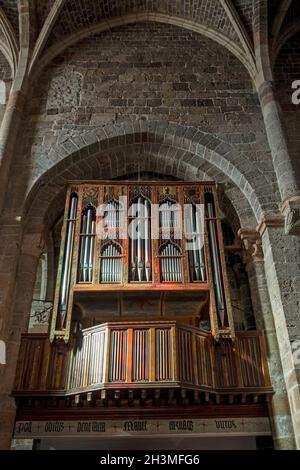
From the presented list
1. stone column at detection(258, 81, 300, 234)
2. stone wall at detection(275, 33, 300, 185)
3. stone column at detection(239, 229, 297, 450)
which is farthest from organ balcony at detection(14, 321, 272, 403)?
stone wall at detection(275, 33, 300, 185)

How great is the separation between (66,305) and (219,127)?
4.87 meters

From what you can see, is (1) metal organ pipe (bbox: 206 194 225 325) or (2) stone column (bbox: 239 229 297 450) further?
(1) metal organ pipe (bbox: 206 194 225 325)

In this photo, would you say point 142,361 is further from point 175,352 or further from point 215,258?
point 215,258

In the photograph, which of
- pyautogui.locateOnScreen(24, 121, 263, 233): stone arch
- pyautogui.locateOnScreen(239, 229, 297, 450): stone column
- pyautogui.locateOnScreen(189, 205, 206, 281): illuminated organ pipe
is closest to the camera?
pyautogui.locateOnScreen(239, 229, 297, 450): stone column

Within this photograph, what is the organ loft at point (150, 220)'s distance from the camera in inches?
247

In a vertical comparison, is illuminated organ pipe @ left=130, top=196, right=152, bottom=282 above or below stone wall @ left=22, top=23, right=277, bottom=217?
below

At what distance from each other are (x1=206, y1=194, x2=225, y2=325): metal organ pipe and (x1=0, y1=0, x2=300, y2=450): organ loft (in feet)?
0.07

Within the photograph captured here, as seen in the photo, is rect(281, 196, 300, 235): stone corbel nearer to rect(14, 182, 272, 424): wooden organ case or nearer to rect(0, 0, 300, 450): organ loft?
rect(0, 0, 300, 450): organ loft

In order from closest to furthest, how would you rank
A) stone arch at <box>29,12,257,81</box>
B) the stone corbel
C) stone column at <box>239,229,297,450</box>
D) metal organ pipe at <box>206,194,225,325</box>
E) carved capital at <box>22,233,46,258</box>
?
stone column at <box>239,229,297,450</box> < the stone corbel < metal organ pipe at <box>206,194,225,325</box> < carved capital at <box>22,233,46,258</box> < stone arch at <box>29,12,257,81</box>

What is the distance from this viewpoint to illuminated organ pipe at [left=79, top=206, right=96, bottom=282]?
7164mm

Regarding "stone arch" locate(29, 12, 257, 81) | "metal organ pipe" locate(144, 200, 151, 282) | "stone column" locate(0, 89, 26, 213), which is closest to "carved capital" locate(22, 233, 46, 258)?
"stone column" locate(0, 89, 26, 213)

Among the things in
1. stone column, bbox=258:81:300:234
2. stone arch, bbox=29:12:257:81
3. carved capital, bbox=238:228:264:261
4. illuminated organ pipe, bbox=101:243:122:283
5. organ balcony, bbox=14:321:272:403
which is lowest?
organ balcony, bbox=14:321:272:403
